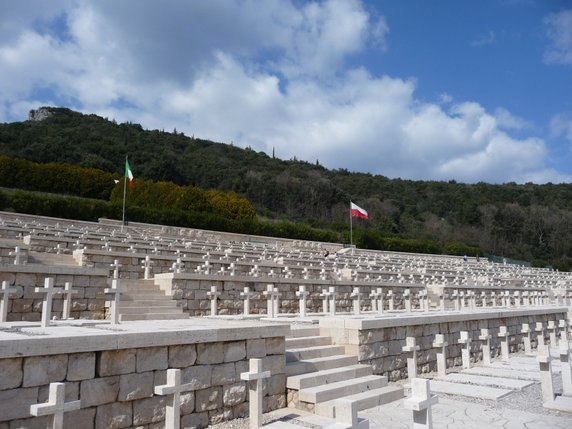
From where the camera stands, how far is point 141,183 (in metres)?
40.1

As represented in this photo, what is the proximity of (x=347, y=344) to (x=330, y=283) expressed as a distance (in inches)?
233

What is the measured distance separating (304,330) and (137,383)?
368 cm

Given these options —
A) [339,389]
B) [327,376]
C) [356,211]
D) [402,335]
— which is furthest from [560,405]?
[356,211]

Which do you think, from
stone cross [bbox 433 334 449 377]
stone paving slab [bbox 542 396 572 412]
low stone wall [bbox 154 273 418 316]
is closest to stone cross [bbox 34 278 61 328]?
low stone wall [bbox 154 273 418 316]

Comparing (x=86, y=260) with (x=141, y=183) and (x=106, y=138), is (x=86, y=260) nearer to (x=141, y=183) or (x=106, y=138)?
(x=141, y=183)

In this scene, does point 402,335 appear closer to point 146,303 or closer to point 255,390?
point 255,390

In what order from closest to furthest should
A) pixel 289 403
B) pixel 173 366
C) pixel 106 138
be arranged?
pixel 173 366
pixel 289 403
pixel 106 138

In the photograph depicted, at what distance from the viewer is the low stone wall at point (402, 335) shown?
24.1ft

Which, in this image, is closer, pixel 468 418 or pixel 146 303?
pixel 468 418

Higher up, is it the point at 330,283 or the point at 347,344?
the point at 330,283

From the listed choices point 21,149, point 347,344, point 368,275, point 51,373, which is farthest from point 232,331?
point 21,149

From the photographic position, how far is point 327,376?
6.12m

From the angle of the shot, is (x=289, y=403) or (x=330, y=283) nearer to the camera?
(x=289, y=403)

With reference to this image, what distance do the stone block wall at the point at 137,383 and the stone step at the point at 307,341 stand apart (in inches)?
48.1
